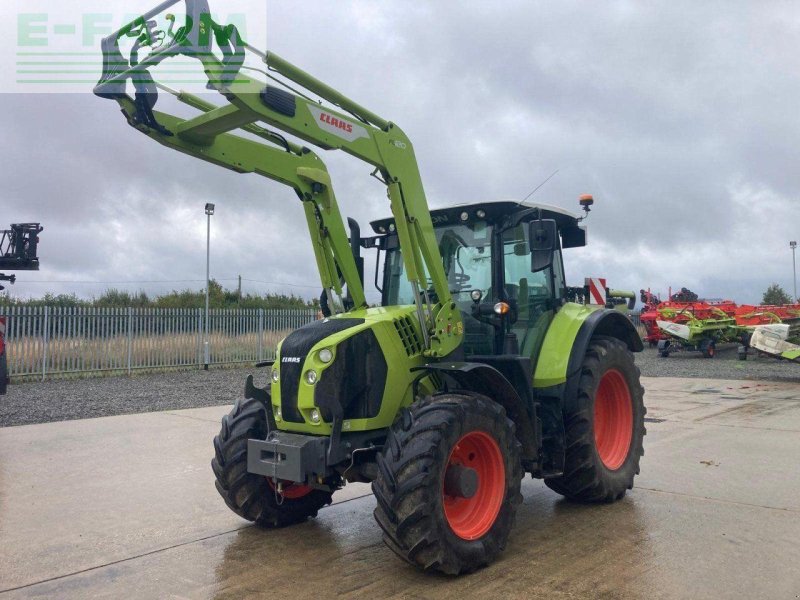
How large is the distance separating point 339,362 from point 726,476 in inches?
164

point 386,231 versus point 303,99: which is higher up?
point 303,99

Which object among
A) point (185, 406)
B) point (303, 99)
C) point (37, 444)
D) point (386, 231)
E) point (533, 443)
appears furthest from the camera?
point (185, 406)

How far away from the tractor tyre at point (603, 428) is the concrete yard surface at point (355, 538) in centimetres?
19

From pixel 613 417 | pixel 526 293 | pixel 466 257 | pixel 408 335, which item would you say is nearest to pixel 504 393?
pixel 408 335

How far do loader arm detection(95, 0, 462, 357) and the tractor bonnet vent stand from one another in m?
0.08

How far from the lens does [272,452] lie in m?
4.14

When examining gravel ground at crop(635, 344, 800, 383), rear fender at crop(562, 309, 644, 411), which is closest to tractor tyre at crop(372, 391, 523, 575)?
rear fender at crop(562, 309, 644, 411)

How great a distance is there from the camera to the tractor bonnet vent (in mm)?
4535

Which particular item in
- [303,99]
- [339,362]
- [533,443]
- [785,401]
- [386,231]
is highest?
[303,99]

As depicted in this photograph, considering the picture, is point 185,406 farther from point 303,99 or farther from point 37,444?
point 303,99

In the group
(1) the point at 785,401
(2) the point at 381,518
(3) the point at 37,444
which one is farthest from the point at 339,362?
(1) the point at 785,401

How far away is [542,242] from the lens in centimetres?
477

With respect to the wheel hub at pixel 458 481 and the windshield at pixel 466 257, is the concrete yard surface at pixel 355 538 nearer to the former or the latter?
the wheel hub at pixel 458 481

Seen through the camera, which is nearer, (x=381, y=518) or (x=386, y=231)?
(x=381, y=518)
